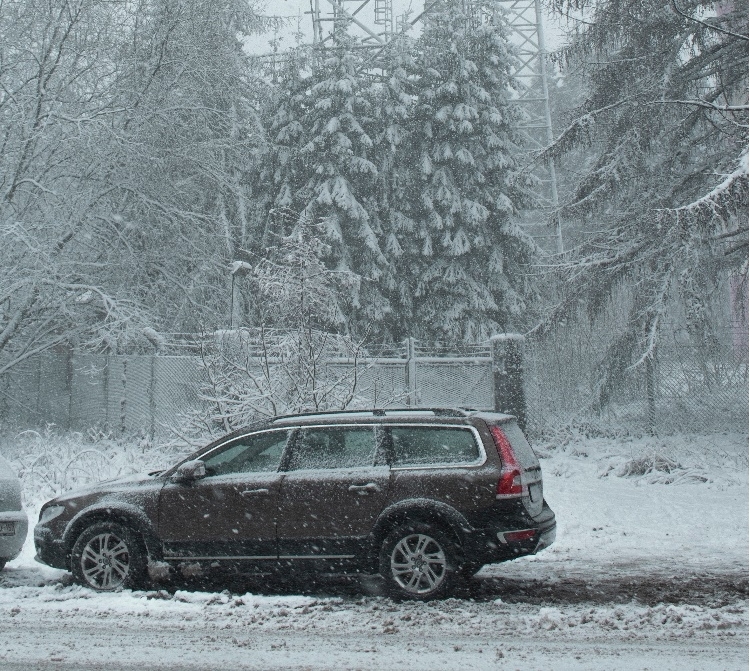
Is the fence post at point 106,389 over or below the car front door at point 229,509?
over

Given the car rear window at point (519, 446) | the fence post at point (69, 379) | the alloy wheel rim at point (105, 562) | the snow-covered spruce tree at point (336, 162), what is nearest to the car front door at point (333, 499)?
the car rear window at point (519, 446)

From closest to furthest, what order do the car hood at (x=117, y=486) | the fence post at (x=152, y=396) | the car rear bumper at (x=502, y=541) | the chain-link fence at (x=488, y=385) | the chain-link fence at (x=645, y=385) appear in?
the car rear bumper at (x=502, y=541)
the car hood at (x=117, y=486)
the chain-link fence at (x=645, y=385)
the chain-link fence at (x=488, y=385)
the fence post at (x=152, y=396)

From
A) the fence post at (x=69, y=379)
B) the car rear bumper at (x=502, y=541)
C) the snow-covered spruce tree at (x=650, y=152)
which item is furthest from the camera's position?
the fence post at (x=69, y=379)

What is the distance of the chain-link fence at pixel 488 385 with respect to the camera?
13000 mm

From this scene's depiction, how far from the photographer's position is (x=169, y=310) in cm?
1847

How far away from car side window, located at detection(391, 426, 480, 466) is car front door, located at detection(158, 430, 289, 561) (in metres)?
1.09

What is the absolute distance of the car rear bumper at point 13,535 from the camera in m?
7.97

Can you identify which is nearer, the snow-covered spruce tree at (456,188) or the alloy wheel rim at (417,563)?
the alloy wheel rim at (417,563)

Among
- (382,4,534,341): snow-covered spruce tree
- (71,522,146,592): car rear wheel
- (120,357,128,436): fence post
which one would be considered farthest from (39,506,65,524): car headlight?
(382,4,534,341): snow-covered spruce tree

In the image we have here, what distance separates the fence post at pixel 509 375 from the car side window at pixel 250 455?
7.49 m

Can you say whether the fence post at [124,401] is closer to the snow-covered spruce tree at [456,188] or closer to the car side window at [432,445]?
the snow-covered spruce tree at [456,188]

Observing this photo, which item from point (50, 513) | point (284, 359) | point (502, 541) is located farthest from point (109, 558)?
point (284, 359)

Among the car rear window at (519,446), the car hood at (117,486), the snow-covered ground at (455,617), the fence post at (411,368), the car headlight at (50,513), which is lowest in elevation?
the snow-covered ground at (455,617)

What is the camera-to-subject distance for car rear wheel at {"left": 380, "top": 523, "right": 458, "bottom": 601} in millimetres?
6762
